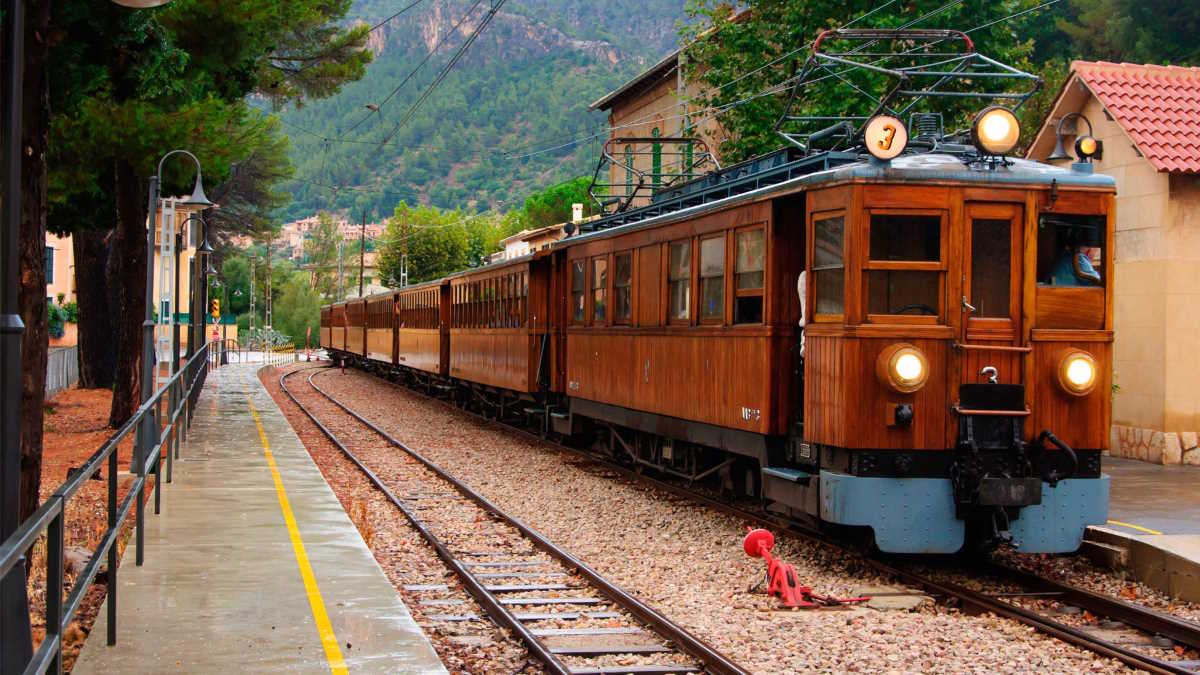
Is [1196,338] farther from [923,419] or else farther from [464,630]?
[464,630]

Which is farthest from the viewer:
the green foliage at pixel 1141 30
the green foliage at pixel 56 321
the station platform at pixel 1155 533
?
the green foliage at pixel 56 321

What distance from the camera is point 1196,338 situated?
15.1 m

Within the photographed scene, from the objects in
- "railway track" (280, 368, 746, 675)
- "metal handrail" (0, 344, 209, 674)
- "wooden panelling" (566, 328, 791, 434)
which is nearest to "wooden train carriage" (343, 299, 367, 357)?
"wooden panelling" (566, 328, 791, 434)

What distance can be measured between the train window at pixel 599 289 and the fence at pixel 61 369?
48.5 feet

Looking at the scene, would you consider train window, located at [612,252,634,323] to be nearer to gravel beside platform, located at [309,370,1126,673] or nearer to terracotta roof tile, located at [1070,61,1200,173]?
gravel beside platform, located at [309,370,1126,673]

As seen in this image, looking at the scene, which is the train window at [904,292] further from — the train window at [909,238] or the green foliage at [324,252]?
the green foliage at [324,252]

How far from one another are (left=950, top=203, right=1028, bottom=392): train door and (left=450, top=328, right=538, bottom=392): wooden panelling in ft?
34.0

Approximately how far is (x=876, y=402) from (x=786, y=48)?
12.7 m

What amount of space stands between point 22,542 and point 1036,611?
630cm

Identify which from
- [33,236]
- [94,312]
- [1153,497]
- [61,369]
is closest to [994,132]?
[1153,497]

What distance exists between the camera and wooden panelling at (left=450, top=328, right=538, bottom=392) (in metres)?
18.9

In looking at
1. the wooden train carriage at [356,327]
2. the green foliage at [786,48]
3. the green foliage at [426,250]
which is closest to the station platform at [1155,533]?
the green foliage at [786,48]

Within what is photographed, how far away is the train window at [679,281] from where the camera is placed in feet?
→ 38.9

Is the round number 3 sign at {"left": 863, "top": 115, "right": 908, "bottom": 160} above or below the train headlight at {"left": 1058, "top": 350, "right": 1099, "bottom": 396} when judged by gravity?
above
